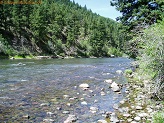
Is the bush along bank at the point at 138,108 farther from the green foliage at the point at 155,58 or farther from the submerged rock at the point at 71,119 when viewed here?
the submerged rock at the point at 71,119

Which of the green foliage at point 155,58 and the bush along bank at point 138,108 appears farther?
the bush along bank at point 138,108

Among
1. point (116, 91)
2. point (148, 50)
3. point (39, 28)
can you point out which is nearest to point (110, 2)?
point (116, 91)

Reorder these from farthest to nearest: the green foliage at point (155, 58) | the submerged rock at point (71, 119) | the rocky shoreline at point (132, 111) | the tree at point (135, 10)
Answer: the tree at point (135, 10) → the rocky shoreline at point (132, 111) → the submerged rock at point (71, 119) → the green foliage at point (155, 58)

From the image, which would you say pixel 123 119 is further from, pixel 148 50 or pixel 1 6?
pixel 1 6

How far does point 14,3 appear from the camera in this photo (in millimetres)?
68375

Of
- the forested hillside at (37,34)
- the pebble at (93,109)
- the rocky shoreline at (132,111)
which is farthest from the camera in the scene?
the forested hillside at (37,34)

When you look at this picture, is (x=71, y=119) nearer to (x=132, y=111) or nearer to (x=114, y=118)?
(x=114, y=118)

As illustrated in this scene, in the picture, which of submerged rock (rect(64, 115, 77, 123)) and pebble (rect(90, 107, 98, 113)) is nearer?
submerged rock (rect(64, 115, 77, 123))

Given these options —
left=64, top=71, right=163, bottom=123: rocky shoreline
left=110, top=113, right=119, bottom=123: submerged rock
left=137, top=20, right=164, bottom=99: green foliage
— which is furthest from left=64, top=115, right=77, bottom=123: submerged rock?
left=137, top=20, right=164, bottom=99: green foliage

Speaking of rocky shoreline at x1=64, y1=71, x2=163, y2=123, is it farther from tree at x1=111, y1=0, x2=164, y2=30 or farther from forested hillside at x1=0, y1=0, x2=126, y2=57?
forested hillside at x1=0, y1=0, x2=126, y2=57

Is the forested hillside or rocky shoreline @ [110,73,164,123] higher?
the forested hillside

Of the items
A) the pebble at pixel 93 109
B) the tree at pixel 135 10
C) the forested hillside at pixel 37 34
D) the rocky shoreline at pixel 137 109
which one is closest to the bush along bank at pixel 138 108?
the rocky shoreline at pixel 137 109

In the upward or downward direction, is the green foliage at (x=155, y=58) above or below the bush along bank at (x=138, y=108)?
above

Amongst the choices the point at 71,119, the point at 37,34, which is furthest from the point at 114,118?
the point at 37,34
